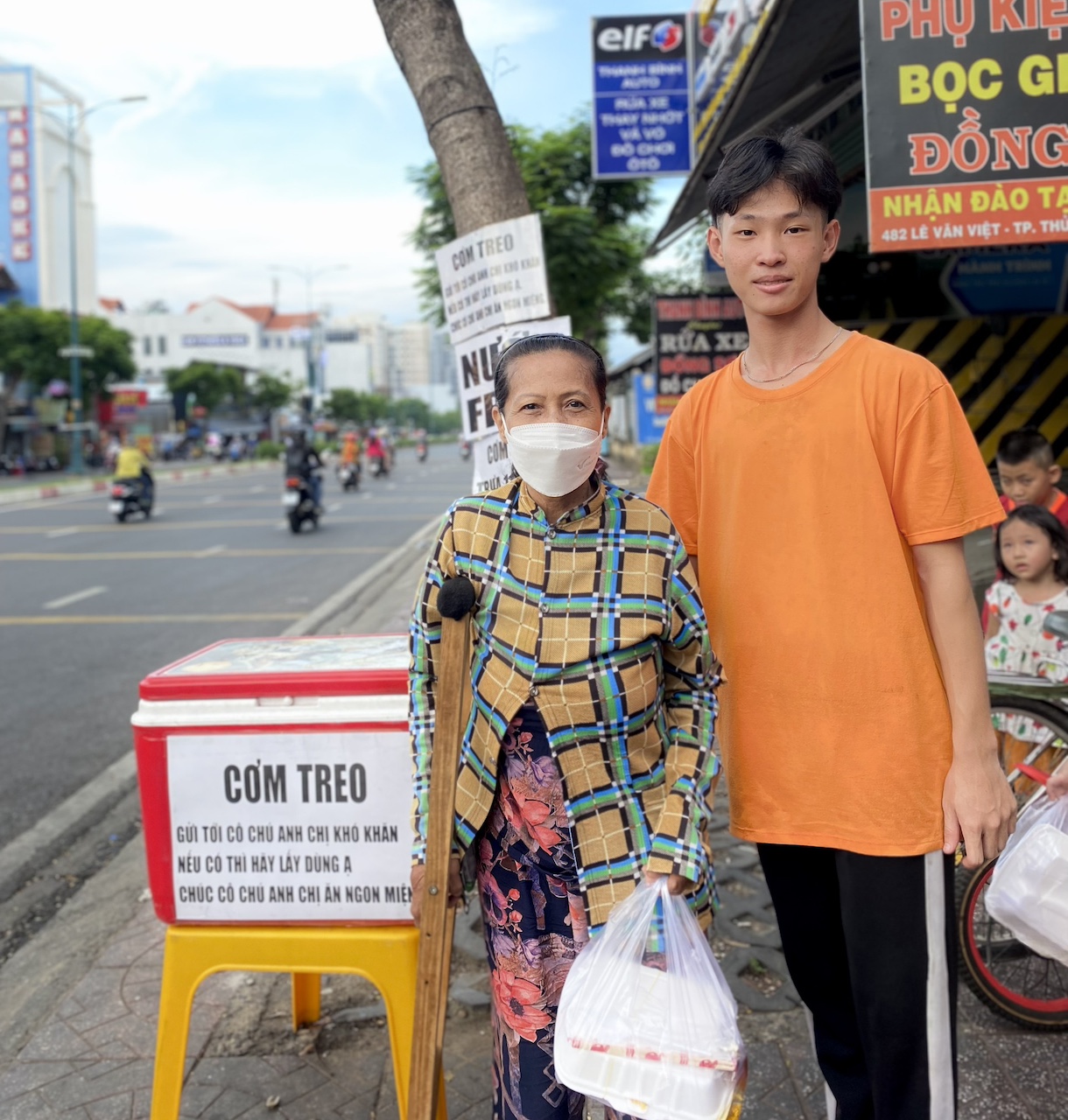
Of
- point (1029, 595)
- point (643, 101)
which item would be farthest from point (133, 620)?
point (1029, 595)

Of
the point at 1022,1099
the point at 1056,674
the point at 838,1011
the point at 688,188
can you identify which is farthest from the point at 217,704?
the point at 688,188

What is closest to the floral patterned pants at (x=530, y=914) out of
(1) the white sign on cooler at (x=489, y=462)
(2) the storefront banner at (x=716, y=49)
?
(1) the white sign on cooler at (x=489, y=462)

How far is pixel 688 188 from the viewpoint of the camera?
5.40m

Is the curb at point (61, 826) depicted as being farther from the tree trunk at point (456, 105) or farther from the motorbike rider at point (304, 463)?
the motorbike rider at point (304, 463)

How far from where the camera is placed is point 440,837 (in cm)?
175

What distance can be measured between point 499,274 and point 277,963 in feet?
6.80

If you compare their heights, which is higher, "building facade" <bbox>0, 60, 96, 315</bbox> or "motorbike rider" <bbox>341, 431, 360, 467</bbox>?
"building facade" <bbox>0, 60, 96, 315</bbox>

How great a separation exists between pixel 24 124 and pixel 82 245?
9724mm

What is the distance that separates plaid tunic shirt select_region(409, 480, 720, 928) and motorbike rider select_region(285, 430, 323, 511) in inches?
611

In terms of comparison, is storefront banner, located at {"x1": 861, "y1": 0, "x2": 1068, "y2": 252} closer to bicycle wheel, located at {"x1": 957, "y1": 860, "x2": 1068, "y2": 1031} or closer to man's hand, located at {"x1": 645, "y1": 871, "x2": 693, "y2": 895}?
bicycle wheel, located at {"x1": 957, "y1": 860, "x2": 1068, "y2": 1031}

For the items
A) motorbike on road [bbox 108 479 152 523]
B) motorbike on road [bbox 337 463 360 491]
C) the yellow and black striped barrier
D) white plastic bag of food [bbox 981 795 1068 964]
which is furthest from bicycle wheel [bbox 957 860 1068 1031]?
motorbike on road [bbox 337 463 360 491]

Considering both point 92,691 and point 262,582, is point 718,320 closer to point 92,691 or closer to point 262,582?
point 92,691

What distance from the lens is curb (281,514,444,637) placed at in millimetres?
8992

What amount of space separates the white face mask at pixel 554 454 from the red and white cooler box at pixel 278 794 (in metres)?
0.71
